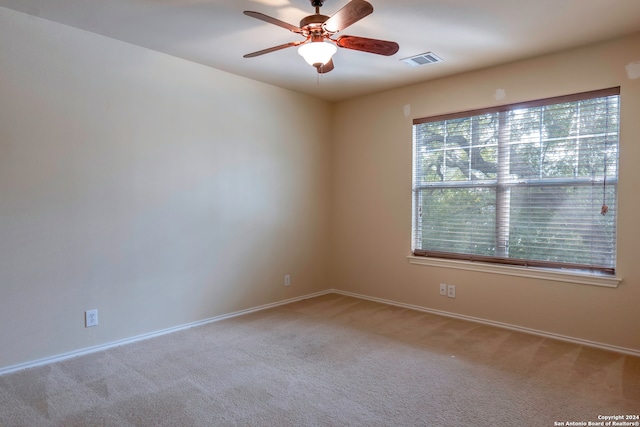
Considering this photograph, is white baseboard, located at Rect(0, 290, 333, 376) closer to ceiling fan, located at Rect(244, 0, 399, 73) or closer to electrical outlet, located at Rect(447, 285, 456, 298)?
electrical outlet, located at Rect(447, 285, 456, 298)

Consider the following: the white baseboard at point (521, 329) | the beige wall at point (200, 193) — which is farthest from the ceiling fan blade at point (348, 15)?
the white baseboard at point (521, 329)

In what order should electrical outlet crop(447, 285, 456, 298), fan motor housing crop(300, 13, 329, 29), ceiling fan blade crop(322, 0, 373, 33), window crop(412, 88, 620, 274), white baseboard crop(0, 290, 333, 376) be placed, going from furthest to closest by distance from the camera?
electrical outlet crop(447, 285, 456, 298) → window crop(412, 88, 620, 274) → white baseboard crop(0, 290, 333, 376) → fan motor housing crop(300, 13, 329, 29) → ceiling fan blade crop(322, 0, 373, 33)

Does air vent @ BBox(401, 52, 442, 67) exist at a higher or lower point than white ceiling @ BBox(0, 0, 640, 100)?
lower

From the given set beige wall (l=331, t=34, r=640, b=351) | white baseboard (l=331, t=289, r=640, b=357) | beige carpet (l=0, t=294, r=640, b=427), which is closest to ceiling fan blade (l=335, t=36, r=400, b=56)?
beige wall (l=331, t=34, r=640, b=351)

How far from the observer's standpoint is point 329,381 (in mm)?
2480

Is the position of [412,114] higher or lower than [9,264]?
higher

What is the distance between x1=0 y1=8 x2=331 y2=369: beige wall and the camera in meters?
2.64

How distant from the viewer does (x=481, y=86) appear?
3652 millimetres

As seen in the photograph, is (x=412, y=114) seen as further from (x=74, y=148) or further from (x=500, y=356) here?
(x=74, y=148)

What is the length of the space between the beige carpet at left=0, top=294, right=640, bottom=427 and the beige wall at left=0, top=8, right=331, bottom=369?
387 millimetres

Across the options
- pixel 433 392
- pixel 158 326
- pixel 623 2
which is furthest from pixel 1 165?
pixel 623 2

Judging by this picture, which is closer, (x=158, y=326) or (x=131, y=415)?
(x=131, y=415)

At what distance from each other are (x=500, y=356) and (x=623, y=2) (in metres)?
2.55

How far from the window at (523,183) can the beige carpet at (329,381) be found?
0.82 metres
